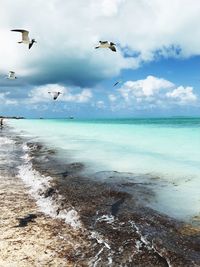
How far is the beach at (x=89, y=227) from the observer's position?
22.5ft

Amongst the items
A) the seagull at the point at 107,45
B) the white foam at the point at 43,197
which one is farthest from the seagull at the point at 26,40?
the white foam at the point at 43,197

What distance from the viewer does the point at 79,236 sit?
7.90 metres

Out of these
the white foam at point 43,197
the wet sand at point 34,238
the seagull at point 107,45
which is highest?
the seagull at point 107,45

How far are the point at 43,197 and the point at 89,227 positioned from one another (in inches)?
125

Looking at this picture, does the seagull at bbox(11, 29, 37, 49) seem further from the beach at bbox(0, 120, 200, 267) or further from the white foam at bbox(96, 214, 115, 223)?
the white foam at bbox(96, 214, 115, 223)

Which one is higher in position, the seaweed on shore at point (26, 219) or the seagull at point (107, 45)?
the seagull at point (107, 45)

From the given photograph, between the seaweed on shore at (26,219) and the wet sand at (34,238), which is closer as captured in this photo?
the wet sand at (34,238)

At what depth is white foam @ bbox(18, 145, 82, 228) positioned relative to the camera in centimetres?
923

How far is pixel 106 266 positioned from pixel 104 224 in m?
2.22

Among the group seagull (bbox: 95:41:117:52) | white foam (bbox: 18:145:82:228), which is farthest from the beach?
seagull (bbox: 95:41:117:52)

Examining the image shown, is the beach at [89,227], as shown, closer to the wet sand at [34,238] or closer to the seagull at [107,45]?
the wet sand at [34,238]

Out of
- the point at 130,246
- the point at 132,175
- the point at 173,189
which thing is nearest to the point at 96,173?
the point at 132,175

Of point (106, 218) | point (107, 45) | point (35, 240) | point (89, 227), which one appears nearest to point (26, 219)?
point (35, 240)

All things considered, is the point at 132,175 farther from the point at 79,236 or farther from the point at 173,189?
the point at 79,236
